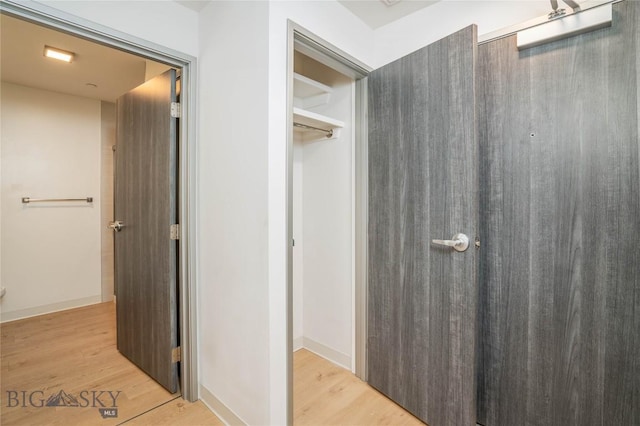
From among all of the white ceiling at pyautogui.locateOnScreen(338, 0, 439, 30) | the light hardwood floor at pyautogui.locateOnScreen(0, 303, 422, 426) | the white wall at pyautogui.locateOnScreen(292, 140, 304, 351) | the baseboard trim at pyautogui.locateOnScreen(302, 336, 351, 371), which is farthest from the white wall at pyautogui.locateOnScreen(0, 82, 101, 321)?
the white ceiling at pyautogui.locateOnScreen(338, 0, 439, 30)

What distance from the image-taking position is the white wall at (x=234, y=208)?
143 centimetres

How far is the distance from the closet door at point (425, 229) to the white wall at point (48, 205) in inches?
135

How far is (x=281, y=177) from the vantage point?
1.46m

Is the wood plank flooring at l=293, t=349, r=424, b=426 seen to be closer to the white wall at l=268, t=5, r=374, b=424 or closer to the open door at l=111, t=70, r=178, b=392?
the white wall at l=268, t=5, r=374, b=424

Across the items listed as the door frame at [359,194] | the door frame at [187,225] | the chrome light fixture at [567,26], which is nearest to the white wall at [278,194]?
the door frame at [359,194]

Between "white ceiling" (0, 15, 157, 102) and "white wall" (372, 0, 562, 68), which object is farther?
"white ceiling" (0, 15, 157, 102)

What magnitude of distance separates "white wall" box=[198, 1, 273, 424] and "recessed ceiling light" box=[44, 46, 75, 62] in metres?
1.44

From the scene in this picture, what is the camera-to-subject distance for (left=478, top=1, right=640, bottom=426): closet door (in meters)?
1.21

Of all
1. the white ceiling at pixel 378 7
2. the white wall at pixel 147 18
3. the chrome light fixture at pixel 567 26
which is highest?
the white ceiling at pixel 378 7

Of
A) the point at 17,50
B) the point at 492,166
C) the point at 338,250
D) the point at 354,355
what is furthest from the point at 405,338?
the point at 17,50

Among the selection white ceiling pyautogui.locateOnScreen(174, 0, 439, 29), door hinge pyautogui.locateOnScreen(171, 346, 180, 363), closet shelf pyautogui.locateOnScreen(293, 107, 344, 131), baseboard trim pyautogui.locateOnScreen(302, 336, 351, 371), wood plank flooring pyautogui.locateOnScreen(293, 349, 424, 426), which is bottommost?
wood plank flooring pyautogui.locateOnScreen(293, 349, 424, 426)

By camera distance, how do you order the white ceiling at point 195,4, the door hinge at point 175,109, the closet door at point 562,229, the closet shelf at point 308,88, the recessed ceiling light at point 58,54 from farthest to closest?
1. the recessed ceiling light at point 58,54
2. the closet shelf at point 308,88
3. the door hinge at point 175,109
4. the white ceiling at point 195,4
5. the closet door at point 562,229

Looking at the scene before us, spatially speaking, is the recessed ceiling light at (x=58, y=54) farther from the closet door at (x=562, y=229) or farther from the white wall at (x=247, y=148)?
the closet door at (x=562, y=229)

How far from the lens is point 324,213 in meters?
2.28
